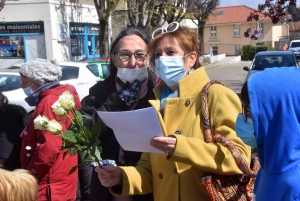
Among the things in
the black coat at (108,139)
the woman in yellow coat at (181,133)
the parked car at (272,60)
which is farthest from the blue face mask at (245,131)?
the parked car at (272,60)

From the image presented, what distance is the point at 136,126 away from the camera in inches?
78.7

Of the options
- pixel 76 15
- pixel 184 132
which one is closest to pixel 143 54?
pixel 184 132

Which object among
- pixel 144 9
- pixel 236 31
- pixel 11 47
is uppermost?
pixel 144 9

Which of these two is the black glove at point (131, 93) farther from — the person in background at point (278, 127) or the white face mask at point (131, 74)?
the person in background at point (278, 127)

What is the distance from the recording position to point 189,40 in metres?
2.44

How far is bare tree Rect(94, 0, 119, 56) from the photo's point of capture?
2033 centimetres

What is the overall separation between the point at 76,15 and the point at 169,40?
76.5 feet

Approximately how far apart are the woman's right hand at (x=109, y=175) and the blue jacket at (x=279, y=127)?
0.90 metres

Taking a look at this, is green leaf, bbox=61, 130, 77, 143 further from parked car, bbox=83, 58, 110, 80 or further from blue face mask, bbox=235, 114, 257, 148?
parked car, bbox=83, 58, 110, 80

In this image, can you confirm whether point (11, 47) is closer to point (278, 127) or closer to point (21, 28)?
point (21, 28)

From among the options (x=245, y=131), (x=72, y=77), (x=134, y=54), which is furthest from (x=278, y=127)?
(x=72, y=77)

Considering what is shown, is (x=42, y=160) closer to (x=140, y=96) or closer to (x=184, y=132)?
(x=140, y=96)

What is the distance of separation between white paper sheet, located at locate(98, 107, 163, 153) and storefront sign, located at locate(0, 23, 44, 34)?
2165 centimetres

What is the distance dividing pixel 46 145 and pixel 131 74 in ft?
2.85
